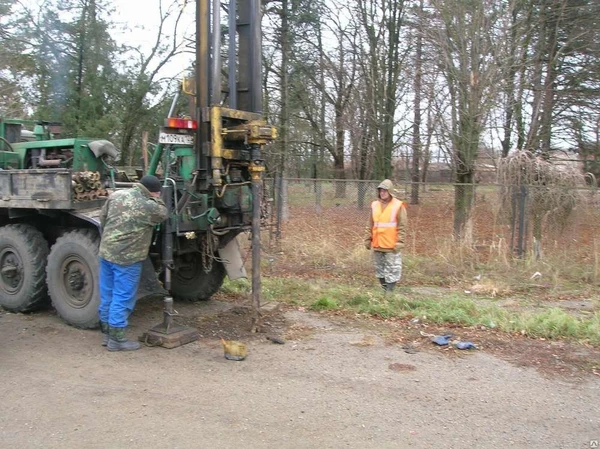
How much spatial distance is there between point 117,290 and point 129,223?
71 cm

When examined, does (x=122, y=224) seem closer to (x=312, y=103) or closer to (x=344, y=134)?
(x=312, y=103)

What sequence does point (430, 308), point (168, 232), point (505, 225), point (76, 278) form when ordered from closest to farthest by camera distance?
point (168, 232)
point (76, 278)
point (430, 308)
point (505, 225)

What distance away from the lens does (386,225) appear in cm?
757

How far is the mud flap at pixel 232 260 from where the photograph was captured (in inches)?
266

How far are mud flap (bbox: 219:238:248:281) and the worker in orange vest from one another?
205 cm

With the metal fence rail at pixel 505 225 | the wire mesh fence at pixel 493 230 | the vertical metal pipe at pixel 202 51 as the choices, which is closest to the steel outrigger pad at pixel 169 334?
the vertical metal pipe at pixel 202 51

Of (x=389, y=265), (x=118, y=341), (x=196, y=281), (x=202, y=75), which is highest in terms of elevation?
(x=202, y=75)

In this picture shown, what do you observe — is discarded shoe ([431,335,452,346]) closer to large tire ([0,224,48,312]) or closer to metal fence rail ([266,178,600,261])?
metal fence rail ([266,178,600,261])

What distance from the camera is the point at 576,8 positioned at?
1580 centimetres

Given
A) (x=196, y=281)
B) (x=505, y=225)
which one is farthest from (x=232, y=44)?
(x=505, y=225)

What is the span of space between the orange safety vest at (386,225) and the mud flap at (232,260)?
2.04m

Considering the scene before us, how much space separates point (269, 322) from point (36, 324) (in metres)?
2.82

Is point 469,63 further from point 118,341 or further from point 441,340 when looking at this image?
point 118,341

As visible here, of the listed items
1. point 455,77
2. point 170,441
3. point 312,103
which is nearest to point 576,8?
point 455,77
